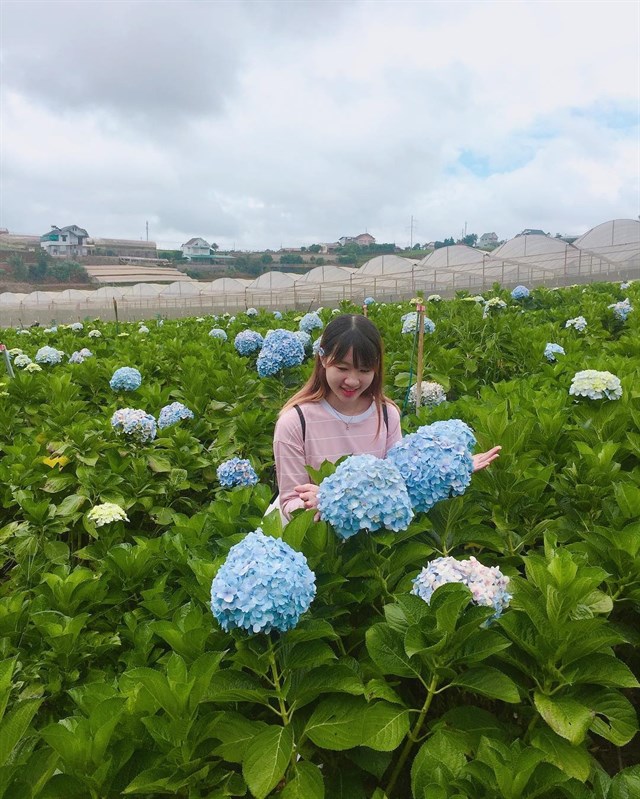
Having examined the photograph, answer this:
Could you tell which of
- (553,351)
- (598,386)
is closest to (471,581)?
(598,386)

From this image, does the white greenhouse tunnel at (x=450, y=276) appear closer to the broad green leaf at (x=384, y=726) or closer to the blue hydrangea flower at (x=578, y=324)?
the blue hydrangea flower at (x=578, y=324)

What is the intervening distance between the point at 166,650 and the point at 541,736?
119cm

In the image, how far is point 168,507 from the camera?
296 cm

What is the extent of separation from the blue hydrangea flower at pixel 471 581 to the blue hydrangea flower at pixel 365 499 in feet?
0.41

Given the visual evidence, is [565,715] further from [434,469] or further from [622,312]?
[622,312]

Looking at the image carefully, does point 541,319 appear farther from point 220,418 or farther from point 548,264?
point 548,264

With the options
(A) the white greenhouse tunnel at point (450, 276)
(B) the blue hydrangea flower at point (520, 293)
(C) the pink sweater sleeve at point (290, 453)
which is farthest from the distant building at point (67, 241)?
(C) the pink sweater sleeve at point (290, 453)

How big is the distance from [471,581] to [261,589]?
0.49 metres

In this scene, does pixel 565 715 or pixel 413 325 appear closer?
pixel 565 715

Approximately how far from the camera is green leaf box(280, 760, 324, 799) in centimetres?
105

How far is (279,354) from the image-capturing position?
372 cm

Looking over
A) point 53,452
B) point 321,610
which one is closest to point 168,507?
point 53,452

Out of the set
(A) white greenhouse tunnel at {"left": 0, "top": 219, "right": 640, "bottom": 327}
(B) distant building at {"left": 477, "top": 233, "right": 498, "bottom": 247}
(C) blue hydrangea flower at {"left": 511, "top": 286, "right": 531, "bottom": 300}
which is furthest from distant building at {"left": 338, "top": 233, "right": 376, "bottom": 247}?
(C) blue hydrangea flower at {"left": 511, "top": 286, "right": 531, "bottom": 300}

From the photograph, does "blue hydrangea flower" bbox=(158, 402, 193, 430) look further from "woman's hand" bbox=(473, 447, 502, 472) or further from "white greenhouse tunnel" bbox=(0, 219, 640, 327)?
"white greenhouse tunnel" bbox=(0, 219, 640, 327)
